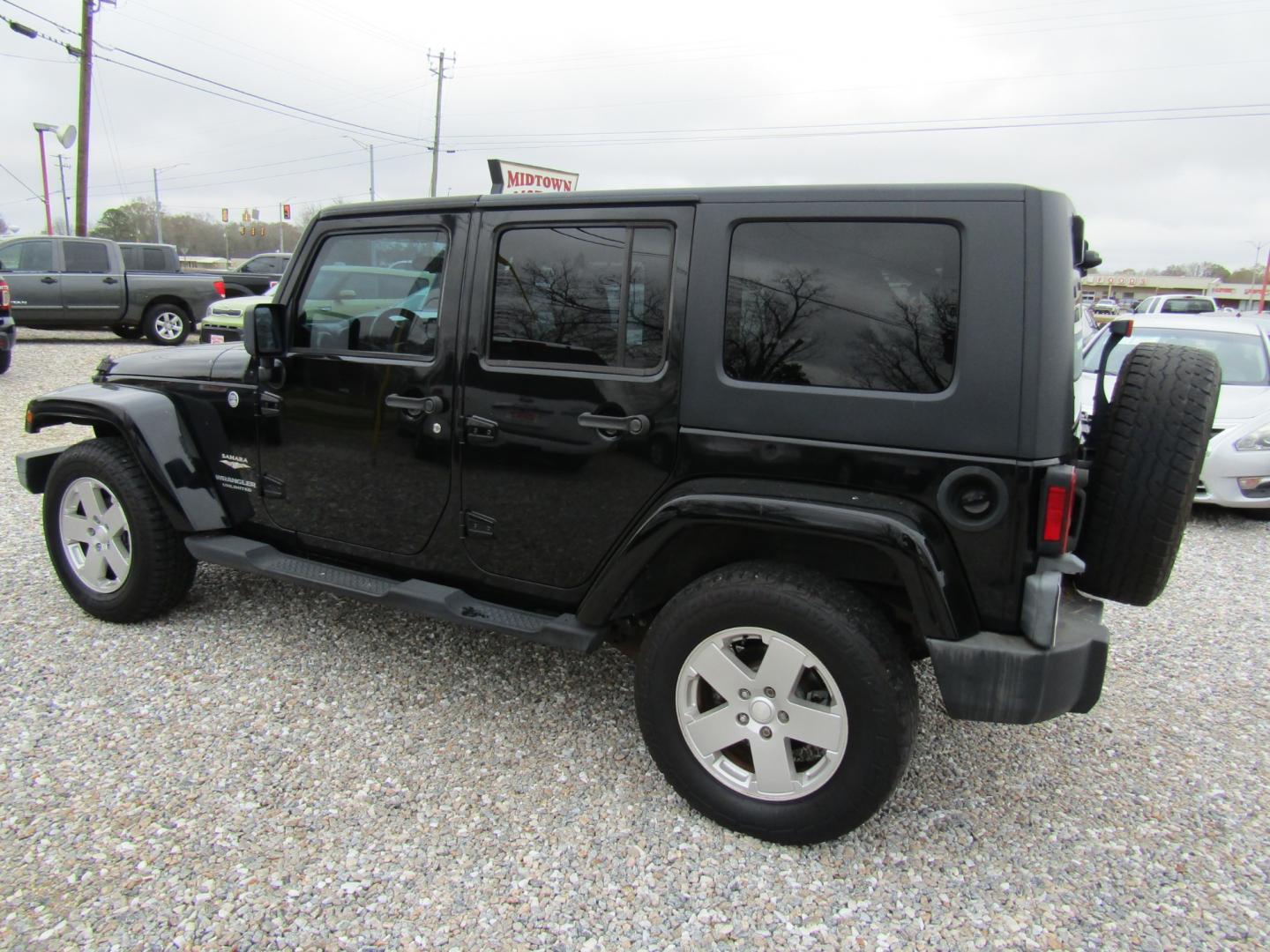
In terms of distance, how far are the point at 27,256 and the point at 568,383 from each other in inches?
543

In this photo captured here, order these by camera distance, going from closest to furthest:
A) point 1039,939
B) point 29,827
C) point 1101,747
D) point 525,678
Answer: point 1039,939, point 29,827, point 1101,747, point 525,678

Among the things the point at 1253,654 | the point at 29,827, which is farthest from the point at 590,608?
the point at 1253,654

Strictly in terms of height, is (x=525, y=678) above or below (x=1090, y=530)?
below

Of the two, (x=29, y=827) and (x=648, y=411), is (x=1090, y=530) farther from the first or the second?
(x=29, y=827)

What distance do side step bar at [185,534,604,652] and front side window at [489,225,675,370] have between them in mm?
868

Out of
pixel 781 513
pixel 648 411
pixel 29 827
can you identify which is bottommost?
pixel 29 827

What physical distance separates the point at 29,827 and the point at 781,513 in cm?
235

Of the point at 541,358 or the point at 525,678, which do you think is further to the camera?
the point at 525,678

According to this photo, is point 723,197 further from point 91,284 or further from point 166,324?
point 166,324

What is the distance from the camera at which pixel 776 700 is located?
2.36 metres

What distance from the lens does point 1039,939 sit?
2.10 meters

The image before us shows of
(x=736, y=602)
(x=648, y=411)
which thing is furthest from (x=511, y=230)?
(x=736, y=602)

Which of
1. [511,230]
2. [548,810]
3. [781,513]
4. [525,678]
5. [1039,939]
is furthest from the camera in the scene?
[525,678]

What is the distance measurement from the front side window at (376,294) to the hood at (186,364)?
0.40m
